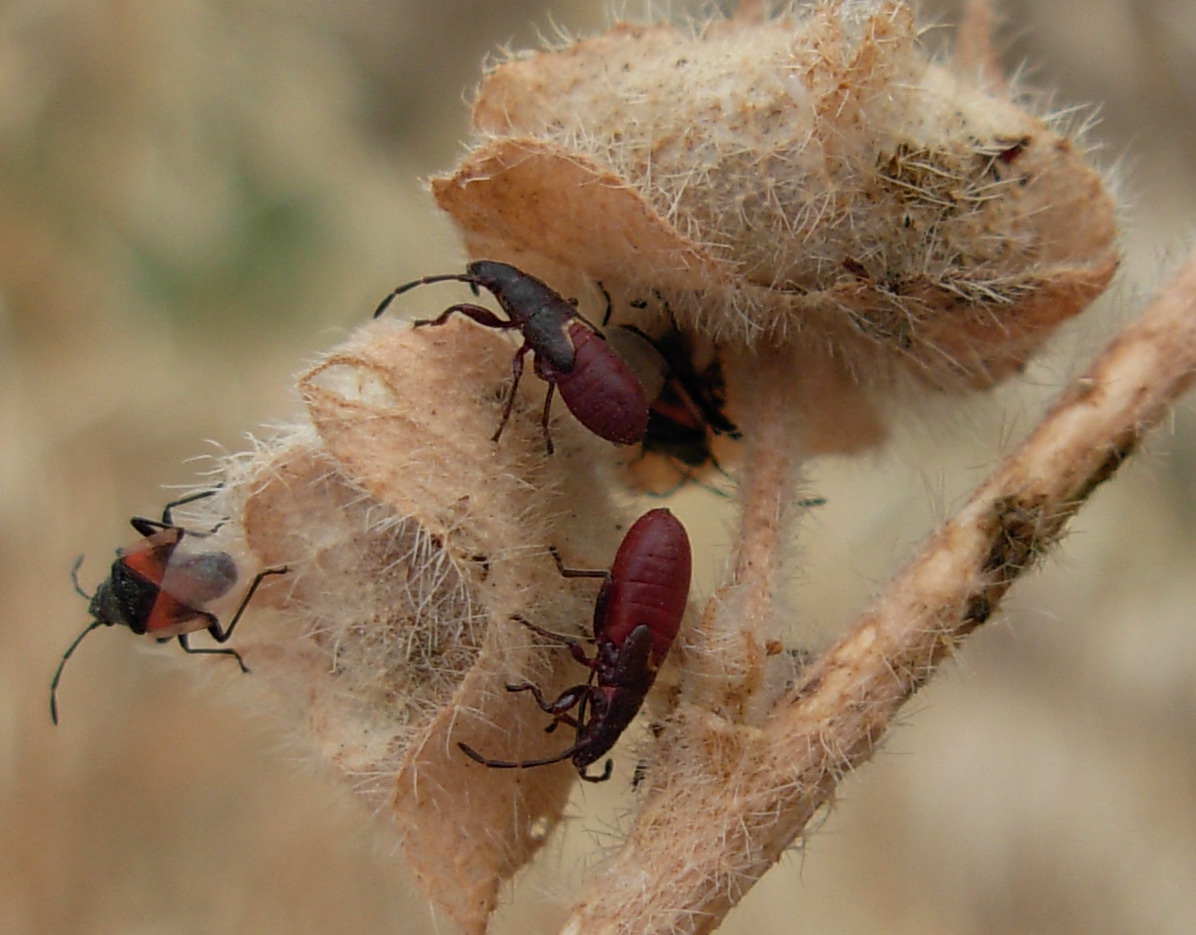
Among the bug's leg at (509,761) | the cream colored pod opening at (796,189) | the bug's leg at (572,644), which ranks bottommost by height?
the bug's leg at (509,761)

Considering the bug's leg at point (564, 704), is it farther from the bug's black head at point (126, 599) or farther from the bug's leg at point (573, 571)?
the bug's black head at point (126, 599)

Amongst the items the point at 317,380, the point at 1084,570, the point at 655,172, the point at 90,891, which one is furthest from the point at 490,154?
the point at 1084,570

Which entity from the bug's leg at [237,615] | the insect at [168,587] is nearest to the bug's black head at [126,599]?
the insect at [168,587]

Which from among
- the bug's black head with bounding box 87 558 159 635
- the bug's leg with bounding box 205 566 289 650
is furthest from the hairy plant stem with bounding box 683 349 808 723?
the bug's black head with bounding box 87 558 159 635

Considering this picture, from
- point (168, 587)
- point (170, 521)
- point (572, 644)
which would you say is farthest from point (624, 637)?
point (170, 521)

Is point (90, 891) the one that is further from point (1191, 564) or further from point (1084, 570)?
point (1191, 564)

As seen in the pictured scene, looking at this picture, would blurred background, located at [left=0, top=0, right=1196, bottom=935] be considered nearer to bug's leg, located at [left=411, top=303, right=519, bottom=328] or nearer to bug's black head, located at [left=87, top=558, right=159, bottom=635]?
bug's black head, located at [left=87, top=558, right=159, bottom=635]

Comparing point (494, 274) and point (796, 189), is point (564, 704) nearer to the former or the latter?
point (494, 274)
